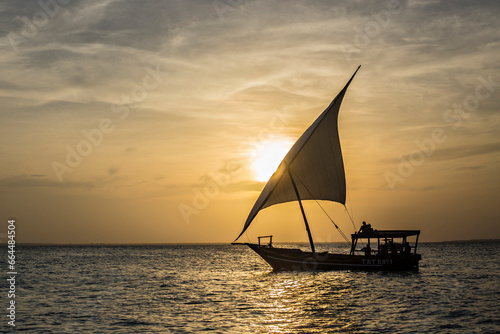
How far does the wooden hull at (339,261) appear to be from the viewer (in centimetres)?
5152

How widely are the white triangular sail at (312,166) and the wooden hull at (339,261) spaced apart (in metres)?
6.51

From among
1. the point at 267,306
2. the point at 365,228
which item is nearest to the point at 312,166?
the point at 365,228

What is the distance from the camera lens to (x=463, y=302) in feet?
110

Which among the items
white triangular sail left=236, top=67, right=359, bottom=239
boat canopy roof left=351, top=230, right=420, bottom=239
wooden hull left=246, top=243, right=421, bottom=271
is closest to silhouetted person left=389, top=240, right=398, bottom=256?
wooden hull left=246, top=243, right=421, bottom=271

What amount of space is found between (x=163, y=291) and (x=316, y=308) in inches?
639

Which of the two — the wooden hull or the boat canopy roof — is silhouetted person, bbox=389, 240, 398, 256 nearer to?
the wooden hull

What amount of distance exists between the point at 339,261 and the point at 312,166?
10647 millimetres

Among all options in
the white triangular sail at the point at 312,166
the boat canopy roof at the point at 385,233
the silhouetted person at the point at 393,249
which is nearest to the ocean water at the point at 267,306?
the silhouetted person at the point at 393,249

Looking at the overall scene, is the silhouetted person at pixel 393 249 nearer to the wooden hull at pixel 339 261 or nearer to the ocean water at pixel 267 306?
the wooden hull at pixel 339 261

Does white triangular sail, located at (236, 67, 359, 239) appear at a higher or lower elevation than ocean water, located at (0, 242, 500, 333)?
higher

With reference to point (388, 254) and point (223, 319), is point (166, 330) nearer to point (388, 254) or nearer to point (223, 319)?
point (223, 319)

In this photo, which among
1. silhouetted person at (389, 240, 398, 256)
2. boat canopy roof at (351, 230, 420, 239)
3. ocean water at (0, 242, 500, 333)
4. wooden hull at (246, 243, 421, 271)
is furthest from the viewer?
silhouetted person at (389, 240, 398, 256)

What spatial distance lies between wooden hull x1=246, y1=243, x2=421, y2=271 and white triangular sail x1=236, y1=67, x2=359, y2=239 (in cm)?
651

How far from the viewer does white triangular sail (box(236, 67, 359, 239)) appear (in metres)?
49.2
